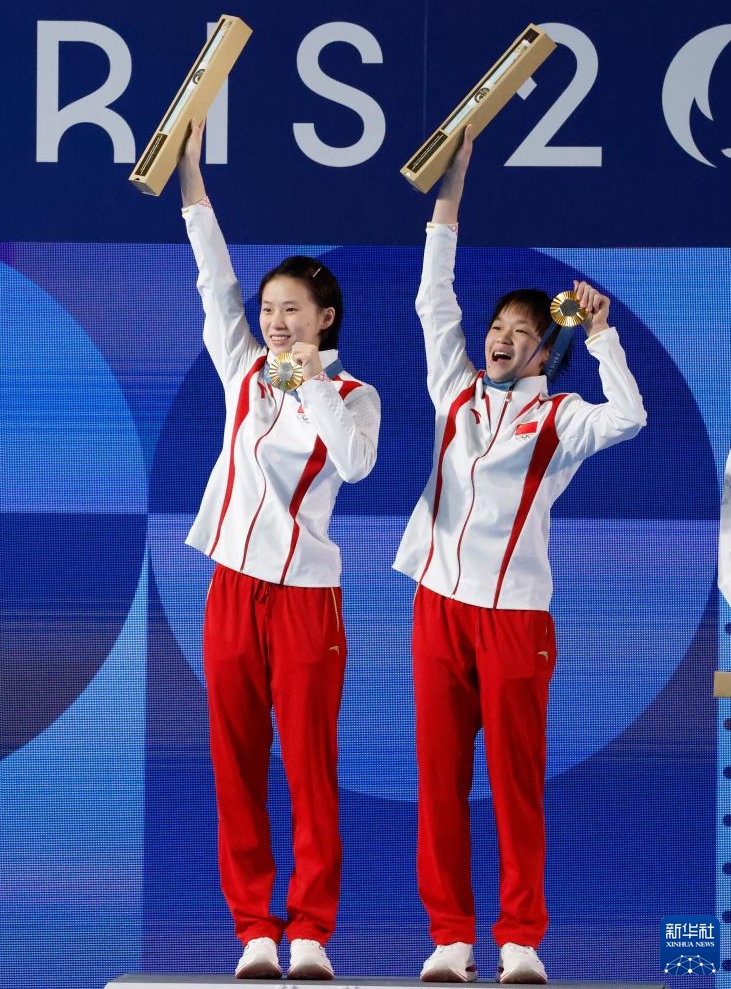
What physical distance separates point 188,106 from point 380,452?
1.30m

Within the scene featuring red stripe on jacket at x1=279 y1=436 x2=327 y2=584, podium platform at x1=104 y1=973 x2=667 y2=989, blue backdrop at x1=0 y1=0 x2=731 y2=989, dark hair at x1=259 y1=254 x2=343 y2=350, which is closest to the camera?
podium platform at x1=104 y1=973 x2=667 y2=989

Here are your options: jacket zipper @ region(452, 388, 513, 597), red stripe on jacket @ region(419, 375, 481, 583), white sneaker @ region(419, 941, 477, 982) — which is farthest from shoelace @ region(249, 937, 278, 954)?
red stripe on jacket @ region(419, 375, 481, 583)

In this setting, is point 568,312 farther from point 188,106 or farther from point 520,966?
point 520,966

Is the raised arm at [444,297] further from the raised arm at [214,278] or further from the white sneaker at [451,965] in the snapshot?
the white sneaker at [451,965]

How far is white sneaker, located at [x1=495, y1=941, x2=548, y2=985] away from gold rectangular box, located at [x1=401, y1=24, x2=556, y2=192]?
2120 millimetres

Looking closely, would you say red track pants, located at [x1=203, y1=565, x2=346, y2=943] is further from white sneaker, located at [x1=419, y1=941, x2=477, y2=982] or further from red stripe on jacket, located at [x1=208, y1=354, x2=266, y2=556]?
white sneaker, located at [x1=419, y1=941, x2=477, y2=982]

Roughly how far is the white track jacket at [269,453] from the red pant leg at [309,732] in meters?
0.09

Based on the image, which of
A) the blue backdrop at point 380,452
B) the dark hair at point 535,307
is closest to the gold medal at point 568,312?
the dark hair at point 535,307

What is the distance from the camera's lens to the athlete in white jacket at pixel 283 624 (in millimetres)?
3664

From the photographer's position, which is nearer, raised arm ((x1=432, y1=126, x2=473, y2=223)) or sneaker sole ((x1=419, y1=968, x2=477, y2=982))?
sneaker sole ((x1=419, y1=968, x2=477, y2=982))

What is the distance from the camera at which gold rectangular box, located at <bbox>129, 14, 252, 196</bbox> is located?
3.80 metres

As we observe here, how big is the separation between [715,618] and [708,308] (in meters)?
1.03

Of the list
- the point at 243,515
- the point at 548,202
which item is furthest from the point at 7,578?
the point at 548,202

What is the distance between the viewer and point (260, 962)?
3631mm
